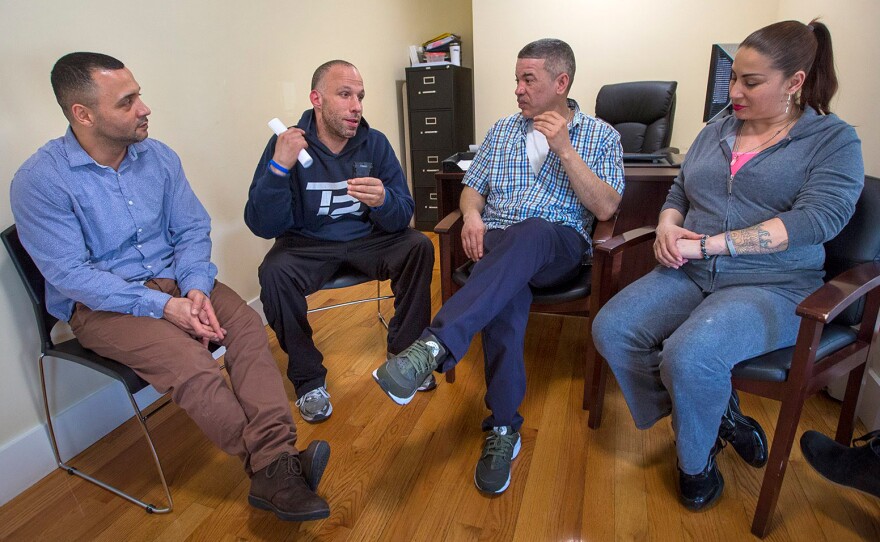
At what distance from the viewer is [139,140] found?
4.94 feet

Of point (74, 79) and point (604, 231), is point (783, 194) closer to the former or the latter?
point (604, 231)

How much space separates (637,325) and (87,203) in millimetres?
1589

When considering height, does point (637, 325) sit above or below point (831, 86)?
below

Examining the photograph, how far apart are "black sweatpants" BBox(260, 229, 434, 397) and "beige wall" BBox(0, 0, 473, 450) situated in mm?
575

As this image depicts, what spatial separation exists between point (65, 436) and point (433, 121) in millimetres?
3165

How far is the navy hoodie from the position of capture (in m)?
1.87

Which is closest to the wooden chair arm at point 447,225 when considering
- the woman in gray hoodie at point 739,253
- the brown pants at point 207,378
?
the woman in gray hoodie at point 739,253

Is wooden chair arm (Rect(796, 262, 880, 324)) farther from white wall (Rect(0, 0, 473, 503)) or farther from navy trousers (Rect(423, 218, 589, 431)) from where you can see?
white wall (Rect(0, 0, 473, 503))

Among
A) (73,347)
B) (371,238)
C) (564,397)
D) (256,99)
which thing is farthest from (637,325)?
(256,99)

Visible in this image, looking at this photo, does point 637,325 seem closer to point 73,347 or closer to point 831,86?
point 831,86

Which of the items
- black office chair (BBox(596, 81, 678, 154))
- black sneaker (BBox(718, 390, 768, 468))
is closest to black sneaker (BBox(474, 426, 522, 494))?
black sneaker (BBox(718, 390, 768, 468))

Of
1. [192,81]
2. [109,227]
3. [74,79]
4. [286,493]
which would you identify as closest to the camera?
[286,493]

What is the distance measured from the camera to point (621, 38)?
386 cm

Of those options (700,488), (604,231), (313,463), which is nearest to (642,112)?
(604,231)
